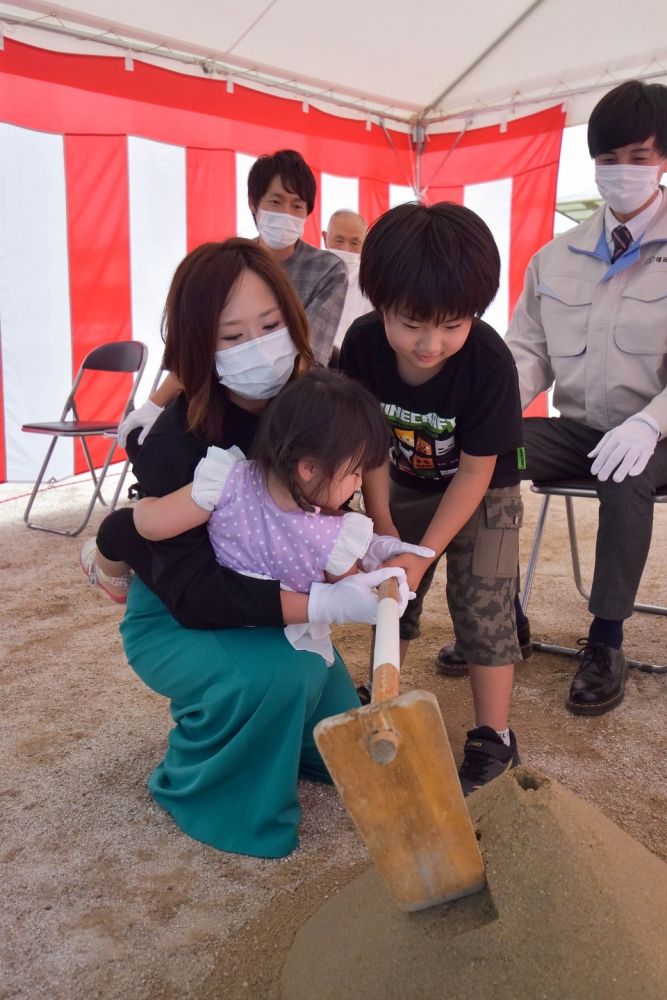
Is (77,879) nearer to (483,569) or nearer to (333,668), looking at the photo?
(333,668)

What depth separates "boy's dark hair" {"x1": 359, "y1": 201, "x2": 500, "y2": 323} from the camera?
50.7 inches

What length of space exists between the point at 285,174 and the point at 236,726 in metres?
1.71

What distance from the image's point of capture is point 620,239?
84.9 inches

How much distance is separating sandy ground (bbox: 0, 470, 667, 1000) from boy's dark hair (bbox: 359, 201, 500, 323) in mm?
889

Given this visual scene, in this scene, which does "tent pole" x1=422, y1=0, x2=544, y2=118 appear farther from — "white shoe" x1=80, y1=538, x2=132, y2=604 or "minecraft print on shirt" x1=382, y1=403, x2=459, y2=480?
"white shoe" x1=80, y1=538, x2=132, y2=604


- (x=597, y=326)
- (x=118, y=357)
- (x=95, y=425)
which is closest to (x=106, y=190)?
(x=118, y=357)

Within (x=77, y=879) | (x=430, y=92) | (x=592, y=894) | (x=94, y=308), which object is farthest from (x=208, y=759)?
(x=430, y=92)

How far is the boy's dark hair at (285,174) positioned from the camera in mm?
2490

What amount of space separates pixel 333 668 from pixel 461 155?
494 cm

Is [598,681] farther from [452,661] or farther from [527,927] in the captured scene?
[527,927]

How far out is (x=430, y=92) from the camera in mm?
5441

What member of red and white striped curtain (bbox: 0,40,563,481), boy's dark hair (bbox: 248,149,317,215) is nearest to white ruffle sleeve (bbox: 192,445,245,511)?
boy's dark hair (bbox: 248,149,317,215)

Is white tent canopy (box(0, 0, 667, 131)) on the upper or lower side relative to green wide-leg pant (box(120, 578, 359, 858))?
upper

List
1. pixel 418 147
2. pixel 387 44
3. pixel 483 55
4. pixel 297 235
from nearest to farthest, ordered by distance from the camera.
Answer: pixel 297 235
pixel 387 44
pixel 483 55
pixel 418 147
